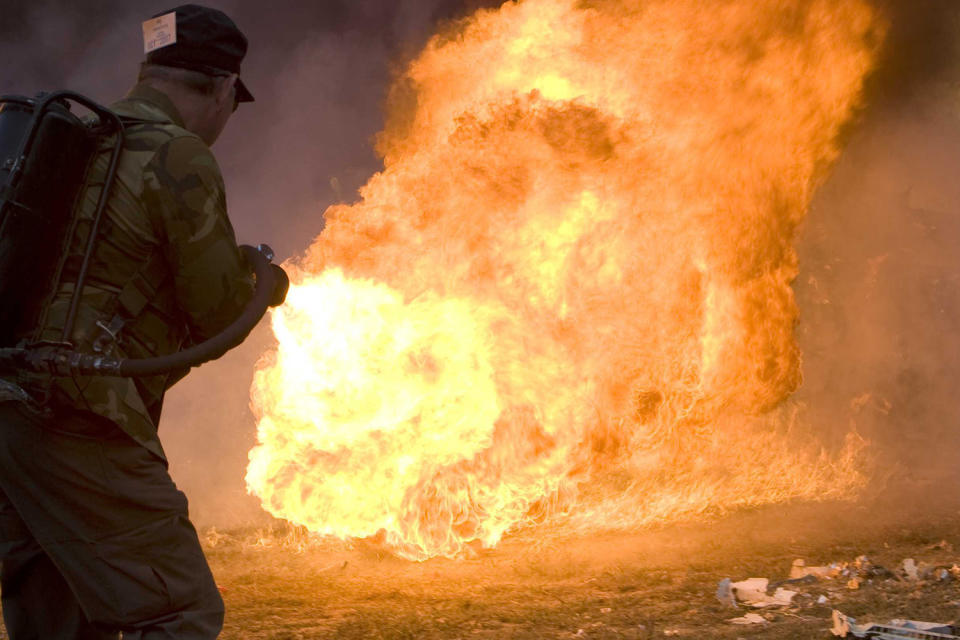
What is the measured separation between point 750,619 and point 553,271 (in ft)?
8.74

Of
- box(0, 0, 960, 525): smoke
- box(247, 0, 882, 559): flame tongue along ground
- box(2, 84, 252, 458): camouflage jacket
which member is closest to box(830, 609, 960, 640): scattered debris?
box(247, 0, 882, 559): flame tongue along ground

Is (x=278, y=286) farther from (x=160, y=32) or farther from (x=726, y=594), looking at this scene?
(x=726, y=594)

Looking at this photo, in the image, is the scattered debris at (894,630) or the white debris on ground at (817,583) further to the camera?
the white debris on ground at (817,583)

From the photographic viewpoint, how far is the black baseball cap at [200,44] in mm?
2357

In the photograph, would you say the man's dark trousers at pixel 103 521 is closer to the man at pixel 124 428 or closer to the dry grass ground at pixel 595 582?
the man at pixel 124 428

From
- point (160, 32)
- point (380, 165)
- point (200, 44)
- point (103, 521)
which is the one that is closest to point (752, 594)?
point (103, 521)

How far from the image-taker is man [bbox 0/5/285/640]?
199 cm

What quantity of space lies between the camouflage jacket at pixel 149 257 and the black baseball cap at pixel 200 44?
1.07 feet

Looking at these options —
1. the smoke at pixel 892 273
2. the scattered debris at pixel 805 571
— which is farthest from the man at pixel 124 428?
the smoke at pixel 892 273

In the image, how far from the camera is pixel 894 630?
3305mm

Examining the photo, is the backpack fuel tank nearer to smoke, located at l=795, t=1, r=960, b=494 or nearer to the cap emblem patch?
the cap emblem patch

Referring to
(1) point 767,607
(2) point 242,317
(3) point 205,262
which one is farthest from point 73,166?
(1) point 767,607

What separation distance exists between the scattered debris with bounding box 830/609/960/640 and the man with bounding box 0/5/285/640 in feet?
8.87

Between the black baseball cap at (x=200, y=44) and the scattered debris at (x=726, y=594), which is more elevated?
the black baseball cap at (x=200, y=44)
